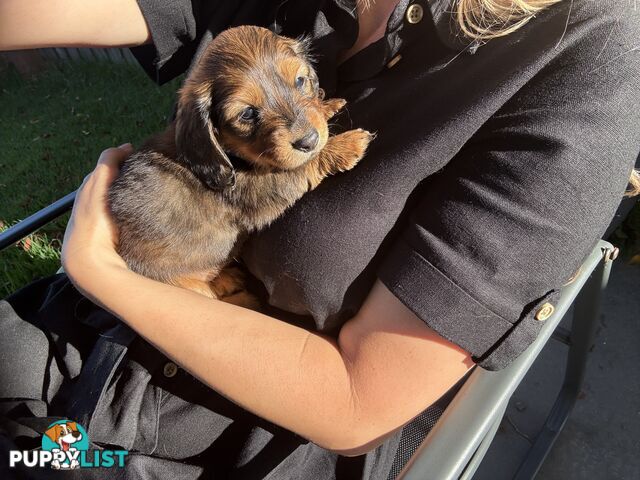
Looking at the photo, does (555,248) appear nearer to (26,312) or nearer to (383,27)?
(383,27)

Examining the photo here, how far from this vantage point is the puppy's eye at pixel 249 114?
5.44ft

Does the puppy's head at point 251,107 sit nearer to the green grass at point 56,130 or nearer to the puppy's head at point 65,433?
the puppy's head at point 65,433

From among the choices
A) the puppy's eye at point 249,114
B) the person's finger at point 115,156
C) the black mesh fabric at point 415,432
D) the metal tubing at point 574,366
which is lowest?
the metal tubing at point 574,366

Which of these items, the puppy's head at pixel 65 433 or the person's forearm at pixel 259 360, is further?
the puppy's head at pixel 65 433

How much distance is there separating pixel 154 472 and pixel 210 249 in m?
0.74

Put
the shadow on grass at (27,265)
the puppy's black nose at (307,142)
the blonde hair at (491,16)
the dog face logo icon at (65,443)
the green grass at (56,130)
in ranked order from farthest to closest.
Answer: the green grass at (56,130) → the shadow on grass at (27,265) → the puppy's black nose at (307,142) → the dog face logo icon at (65,443) → the blonde hair at (491,16)

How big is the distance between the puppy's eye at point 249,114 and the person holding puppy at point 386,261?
10.2 inches

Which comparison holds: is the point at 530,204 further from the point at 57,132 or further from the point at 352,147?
the point at 57,132

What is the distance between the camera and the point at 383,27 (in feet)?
4.94

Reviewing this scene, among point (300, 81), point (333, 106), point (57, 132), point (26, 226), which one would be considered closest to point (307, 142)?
point (333, 106)

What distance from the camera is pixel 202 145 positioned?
5.56ft

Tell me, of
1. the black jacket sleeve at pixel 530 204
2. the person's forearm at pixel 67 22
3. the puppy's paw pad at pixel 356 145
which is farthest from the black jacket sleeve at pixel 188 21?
the black jacket sleeve at pixel 530 204

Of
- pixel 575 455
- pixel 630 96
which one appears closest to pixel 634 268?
pixel 575 455

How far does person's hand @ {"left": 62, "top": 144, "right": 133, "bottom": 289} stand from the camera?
5.22 ft
